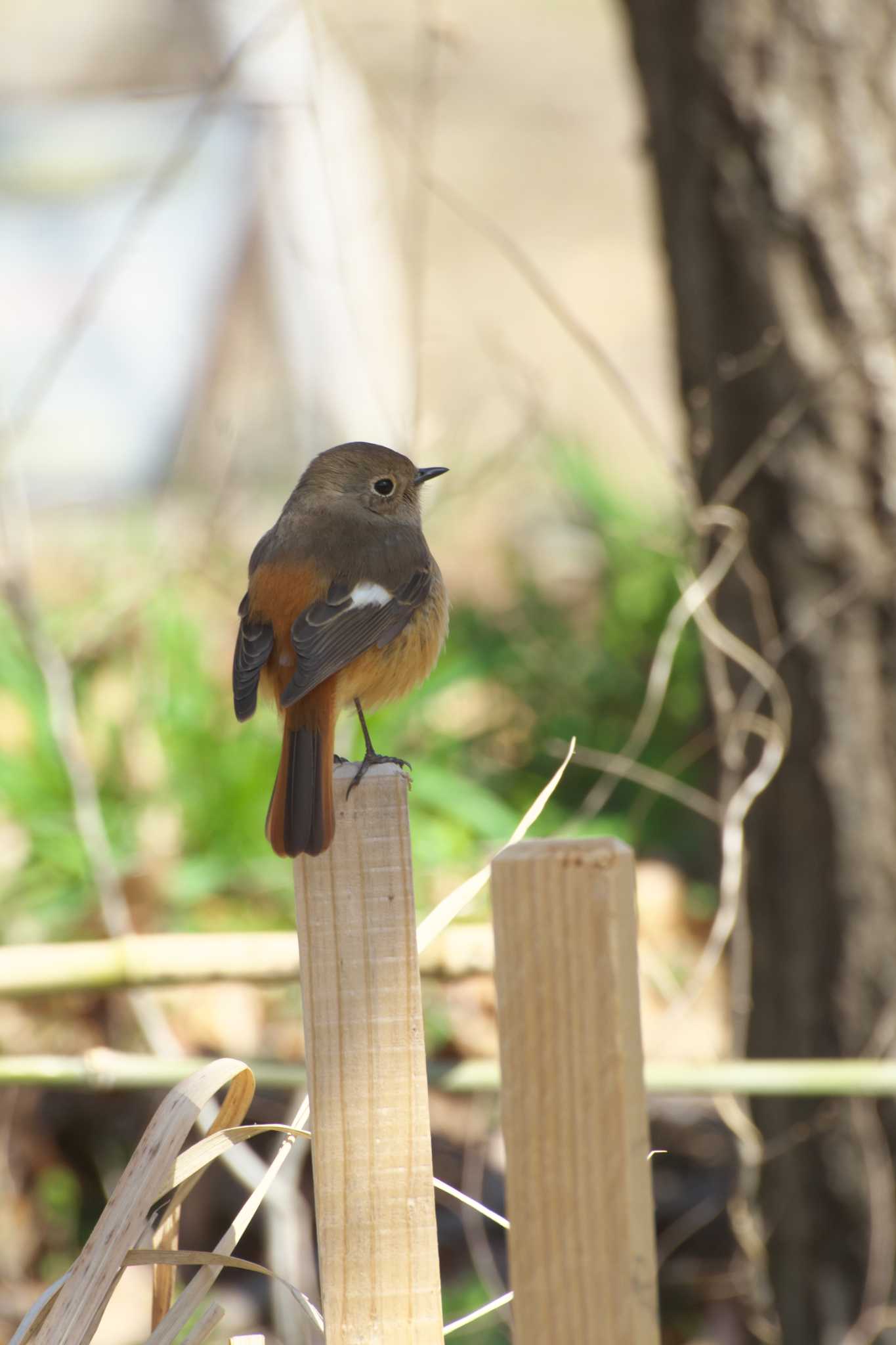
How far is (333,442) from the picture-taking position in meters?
6.41

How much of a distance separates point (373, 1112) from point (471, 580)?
6481 millimetres

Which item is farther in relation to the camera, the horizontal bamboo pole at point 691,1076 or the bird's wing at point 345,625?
the horizontal bamboo pole at point 691,1076

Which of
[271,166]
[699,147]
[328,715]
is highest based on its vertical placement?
[271,166]

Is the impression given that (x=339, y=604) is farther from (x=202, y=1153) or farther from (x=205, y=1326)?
(x=205, y=1326)

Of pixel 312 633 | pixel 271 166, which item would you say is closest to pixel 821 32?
pixel 312 633

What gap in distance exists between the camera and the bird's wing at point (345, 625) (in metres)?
2.27

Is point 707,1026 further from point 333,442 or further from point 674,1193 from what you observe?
point 333,442

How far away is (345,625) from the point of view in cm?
238

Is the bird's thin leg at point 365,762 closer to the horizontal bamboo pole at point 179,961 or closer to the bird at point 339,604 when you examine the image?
the bird at point 339,604

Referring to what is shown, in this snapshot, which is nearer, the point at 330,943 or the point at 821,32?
the point at 330,943

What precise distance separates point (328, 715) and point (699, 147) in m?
1.77

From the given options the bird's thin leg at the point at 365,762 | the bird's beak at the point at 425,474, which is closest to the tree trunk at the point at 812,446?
the bird's beak at the point at 425,474

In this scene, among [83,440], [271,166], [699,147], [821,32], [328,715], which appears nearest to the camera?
[328,715]

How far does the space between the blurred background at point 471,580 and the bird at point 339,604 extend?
0.42 meters
